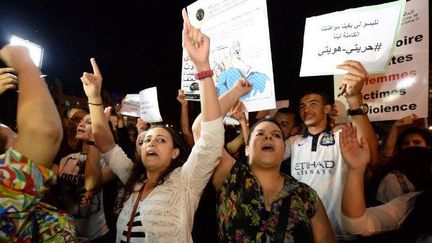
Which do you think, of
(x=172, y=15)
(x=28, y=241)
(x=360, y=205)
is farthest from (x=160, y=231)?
(x=172, y=15)

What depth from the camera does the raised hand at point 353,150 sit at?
2.34 metres

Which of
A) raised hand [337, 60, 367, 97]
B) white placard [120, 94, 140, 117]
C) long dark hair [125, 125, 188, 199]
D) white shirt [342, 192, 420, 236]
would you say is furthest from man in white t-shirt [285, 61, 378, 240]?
white placard [120, 94, 140, 117]

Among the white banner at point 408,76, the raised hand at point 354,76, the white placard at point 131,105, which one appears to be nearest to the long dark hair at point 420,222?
the raised hand at point 354,76

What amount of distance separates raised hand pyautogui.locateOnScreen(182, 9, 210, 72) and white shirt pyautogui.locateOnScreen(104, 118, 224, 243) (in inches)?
15.3

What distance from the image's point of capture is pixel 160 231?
2.15 meters

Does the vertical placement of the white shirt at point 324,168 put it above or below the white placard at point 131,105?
below

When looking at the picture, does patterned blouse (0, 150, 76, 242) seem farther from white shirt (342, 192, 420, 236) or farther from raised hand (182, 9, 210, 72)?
white shirt (342, 192, 420, 236)

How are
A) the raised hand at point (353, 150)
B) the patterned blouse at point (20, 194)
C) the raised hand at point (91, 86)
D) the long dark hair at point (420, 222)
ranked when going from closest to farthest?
the patterned blouse at point (20, 194)
the long dark hair at point (420, 222)
the raised hand at point (353, 150)
the raised hand at point (91, 86)

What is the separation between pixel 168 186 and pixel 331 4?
40.4 ft

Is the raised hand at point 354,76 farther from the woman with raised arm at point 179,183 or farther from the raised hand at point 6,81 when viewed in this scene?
the raised hand at point 6,81

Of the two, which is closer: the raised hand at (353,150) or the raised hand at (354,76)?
the raised hand at (353,150)

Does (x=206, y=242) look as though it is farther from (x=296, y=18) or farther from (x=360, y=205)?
(x=296, y=18)

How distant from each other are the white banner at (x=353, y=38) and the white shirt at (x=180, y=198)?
1.38 m

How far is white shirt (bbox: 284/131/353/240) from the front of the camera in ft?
9.73
